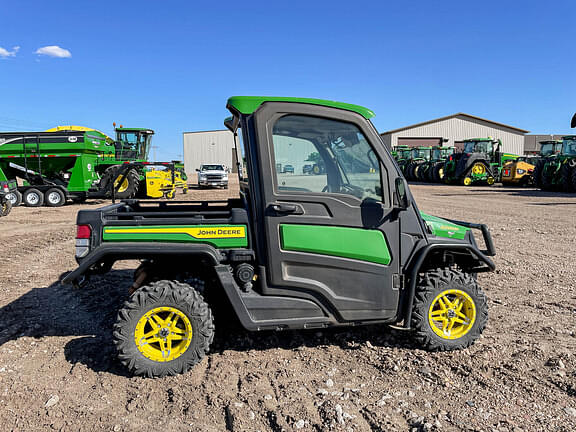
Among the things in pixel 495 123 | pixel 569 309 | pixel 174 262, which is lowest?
pixel 569 309

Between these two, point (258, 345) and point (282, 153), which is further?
point (258, 345)

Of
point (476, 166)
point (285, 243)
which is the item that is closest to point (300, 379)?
point (285, 243)

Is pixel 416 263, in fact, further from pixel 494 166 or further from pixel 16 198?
pixel 494 166

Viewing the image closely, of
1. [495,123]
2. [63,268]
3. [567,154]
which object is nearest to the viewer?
[63,268]

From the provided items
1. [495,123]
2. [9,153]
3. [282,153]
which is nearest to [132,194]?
[9,153]

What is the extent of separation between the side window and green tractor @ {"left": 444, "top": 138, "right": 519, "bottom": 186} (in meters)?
23.0

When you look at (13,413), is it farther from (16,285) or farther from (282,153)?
(16,285)

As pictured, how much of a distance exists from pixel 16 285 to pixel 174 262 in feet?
10.4

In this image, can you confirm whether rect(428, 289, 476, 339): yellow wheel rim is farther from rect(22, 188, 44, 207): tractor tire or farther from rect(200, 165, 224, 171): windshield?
rect(200, 165, 224, 171): windshield

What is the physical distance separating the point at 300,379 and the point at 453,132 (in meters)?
53.0

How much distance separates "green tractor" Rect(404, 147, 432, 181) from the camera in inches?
1192

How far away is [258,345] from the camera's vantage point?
12.3ft

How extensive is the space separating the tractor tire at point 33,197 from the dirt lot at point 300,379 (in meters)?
12.1

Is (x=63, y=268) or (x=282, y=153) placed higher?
(x=282, y=153)
